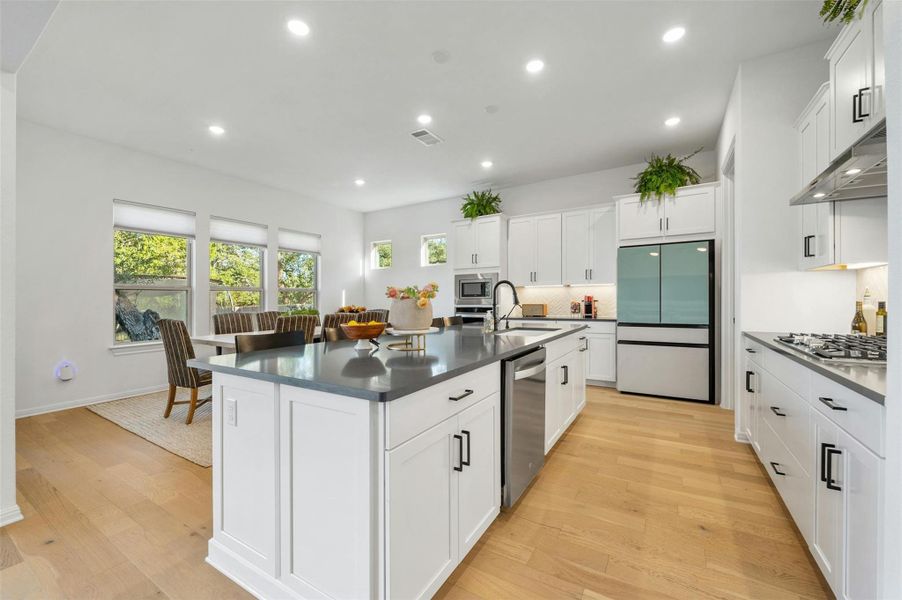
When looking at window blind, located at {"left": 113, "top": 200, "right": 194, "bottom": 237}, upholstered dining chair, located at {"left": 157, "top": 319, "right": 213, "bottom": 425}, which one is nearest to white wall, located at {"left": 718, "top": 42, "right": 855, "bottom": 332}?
upholstered dining chair, located at {"left": 157, "top": 319, "right": 213, "bottom": 425}

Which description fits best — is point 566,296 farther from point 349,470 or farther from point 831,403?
point 349,470

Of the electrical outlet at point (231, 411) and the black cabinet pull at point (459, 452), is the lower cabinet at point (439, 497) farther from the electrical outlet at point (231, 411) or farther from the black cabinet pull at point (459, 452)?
the electrical outlet at point (231, 411)

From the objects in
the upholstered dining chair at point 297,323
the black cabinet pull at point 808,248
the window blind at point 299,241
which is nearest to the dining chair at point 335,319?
the upholstered dining chair at point 297,323

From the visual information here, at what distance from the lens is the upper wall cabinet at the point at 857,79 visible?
1600 mm

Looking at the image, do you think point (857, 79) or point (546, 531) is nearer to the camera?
Answer: point (857, 79)

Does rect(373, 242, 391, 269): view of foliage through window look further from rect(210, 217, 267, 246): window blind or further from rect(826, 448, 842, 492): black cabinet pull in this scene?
rect(826, 448, 842, 492): black cabinet pull

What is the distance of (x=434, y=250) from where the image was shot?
275 inches

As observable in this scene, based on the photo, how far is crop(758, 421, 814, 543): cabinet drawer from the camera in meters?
1.61

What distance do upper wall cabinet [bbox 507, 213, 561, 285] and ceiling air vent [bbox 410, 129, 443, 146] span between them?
75.8 inches

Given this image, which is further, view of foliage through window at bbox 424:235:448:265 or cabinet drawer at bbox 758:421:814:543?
view of foliage through window at bbox 424:235:448:265

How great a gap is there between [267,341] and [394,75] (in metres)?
2.39

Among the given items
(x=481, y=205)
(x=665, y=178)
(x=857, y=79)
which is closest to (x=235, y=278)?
(x=481, y=205)

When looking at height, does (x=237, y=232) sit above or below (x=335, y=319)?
above

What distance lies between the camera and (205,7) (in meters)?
2.32
